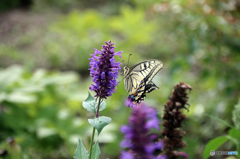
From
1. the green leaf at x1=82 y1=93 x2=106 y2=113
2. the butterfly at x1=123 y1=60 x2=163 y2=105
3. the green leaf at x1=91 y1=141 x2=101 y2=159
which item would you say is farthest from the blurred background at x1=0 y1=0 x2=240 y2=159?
the butterfly at x1=123 y1=60 x2=163 y2=105

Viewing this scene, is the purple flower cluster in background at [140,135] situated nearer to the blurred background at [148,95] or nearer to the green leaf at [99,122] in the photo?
the green leaf at [99,122]

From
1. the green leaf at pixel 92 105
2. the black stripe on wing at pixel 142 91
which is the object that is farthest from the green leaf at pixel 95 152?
the black stripe on wing at pixel 142 91

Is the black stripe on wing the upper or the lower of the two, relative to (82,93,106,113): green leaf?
upper

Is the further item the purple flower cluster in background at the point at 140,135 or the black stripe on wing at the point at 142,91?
the black stripe on wing at the point at 142,91

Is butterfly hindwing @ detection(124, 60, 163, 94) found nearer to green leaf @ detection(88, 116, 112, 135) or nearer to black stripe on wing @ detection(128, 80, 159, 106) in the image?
black stripe on wing @ detection(128, 80, 159, 106)

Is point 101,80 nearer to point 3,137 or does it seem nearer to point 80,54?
point 3,137

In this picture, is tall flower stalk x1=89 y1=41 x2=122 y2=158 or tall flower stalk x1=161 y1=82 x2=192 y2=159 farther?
tall flower stalk x1=161 y1=82 x2=192 y2=159

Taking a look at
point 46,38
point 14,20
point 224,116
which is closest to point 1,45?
point 46,38

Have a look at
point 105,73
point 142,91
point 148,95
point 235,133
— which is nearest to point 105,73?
point 105,73
